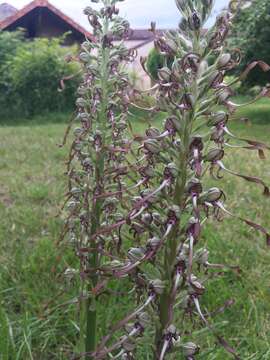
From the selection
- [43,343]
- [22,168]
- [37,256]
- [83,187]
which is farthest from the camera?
[22,168]

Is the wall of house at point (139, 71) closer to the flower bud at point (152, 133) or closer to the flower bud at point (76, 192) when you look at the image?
the flower bud at point (152, 133)

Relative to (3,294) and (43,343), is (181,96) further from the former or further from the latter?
(3,294)

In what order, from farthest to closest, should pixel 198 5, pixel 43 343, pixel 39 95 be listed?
pixel 39 95 → pixel 43 343 → pixel 198 5

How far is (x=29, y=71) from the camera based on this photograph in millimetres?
19984

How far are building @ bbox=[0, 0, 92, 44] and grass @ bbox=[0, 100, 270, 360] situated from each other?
21490mm

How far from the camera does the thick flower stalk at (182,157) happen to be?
1.55 meters

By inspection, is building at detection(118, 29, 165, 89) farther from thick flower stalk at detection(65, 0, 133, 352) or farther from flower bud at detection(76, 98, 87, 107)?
flower bud at detection(76, 98, 87, 107)

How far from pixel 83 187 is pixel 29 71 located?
1830 centimetres

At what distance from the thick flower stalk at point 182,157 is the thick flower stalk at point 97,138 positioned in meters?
0.73

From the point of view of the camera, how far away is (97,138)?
2395mm

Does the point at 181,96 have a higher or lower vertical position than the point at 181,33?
lower

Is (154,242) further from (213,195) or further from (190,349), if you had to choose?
(190,349)

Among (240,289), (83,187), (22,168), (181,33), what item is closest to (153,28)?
(181,33)

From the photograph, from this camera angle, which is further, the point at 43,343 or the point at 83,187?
the point at 43,343
